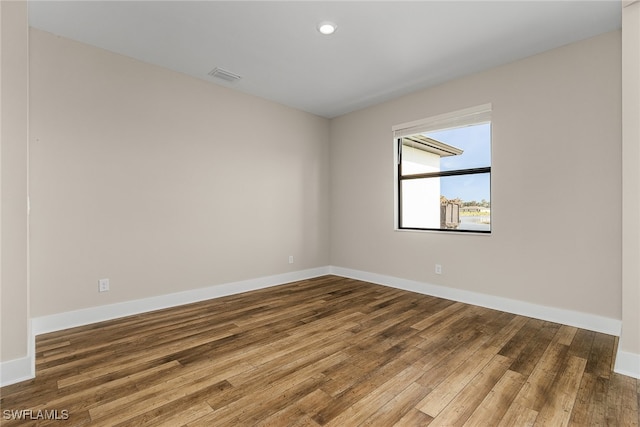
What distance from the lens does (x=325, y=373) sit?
79.7 inches

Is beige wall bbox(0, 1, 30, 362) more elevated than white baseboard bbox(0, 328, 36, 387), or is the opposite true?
beige wall bbox(0, 1, 30, 362)

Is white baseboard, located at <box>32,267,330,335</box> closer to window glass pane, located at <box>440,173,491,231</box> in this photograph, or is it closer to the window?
the window

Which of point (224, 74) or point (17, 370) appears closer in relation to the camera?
point (17, 370)

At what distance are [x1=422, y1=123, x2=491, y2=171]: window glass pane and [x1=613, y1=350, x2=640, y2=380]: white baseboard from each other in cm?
212

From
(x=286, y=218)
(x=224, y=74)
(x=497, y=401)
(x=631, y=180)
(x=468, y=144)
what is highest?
(x=224, y=74)

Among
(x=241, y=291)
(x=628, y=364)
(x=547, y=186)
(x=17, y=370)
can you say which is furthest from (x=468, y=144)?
(x=17, y=370)

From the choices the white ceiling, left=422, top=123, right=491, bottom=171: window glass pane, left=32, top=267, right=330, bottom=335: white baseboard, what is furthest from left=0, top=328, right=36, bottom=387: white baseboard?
left=422, top=123, right=491, bottom=171: window glass pane

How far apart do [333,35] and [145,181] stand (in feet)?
8.12

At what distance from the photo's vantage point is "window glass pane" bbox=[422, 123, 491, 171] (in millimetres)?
3547

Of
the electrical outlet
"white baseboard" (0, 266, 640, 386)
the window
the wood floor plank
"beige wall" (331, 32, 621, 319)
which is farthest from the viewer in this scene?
the window

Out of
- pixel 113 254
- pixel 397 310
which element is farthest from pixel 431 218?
pixel 113 254

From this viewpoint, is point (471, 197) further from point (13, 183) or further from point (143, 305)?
point (13, 183)

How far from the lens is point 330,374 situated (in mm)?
2012

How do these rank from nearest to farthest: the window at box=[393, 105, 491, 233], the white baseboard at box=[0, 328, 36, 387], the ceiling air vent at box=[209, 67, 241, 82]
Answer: the white baseboard at box=[0, 328, 36, 387]
the ceiling air vent at box=[209, 67, 241, 82]
the window at box=[393, 105, 491, 233]
